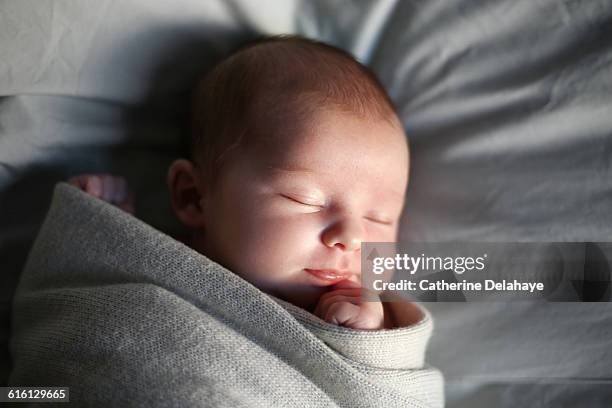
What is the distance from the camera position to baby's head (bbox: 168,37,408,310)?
1006mm

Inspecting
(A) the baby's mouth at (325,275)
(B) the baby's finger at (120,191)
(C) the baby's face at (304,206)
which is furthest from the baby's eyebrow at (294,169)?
(B) the baby's finger at (120,191)

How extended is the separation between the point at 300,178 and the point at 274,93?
16 cm

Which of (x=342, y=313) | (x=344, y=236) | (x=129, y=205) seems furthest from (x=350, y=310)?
(x=129, y=205)

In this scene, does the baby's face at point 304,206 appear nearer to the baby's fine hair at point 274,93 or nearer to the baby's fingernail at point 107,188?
the baby's fine hair at point 274,93

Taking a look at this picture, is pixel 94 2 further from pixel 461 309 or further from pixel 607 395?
pixel 607 395

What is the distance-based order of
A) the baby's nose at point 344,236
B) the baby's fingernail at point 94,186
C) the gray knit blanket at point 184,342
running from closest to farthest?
1. the gray knit blanket at point 184,342
2. the baby's nose at point 344,236
3. the baby's fingernail at point 94,186

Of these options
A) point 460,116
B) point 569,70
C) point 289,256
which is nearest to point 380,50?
point 460,116

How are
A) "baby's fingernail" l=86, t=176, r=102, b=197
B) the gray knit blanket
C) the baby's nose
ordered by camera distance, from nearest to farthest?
the gray knit blanket
the baby's nose
"baby's fingernail" l=86, t=176, r=102, b=197

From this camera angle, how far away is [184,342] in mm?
893

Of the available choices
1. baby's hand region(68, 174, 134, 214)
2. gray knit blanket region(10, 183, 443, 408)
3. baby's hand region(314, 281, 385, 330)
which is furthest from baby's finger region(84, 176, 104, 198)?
baby's hand region(314, 281, 385, 330)

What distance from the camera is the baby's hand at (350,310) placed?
960 mm

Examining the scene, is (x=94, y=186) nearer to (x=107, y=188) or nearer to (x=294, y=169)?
(x=107, y=188)

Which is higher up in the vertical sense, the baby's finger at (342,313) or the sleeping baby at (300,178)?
the sleeping baby at (300,178)

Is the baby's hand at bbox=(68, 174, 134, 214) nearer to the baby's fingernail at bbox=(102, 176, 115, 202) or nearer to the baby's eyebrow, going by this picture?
the baby's fingernail at bbox=(102, 176, 115, 202)
